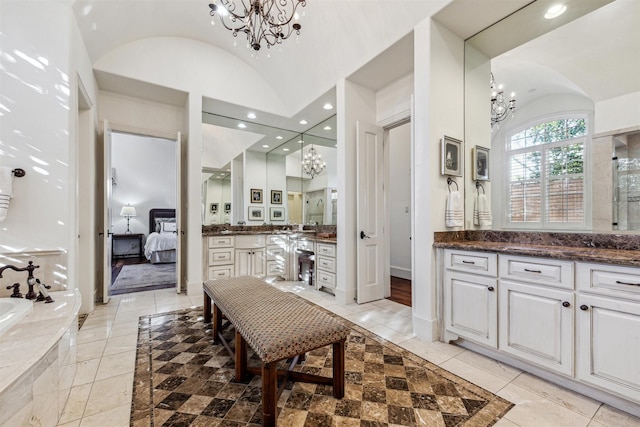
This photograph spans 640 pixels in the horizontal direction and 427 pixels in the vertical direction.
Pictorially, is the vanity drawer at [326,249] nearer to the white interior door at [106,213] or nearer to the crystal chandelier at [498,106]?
the crystal chandelier at [498,106]

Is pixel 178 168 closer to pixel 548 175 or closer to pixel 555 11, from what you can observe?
pixel 548 175

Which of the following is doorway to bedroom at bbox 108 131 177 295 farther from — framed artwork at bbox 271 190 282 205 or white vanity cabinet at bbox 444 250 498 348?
white vanity cabinet at bbox 444 250 498 348

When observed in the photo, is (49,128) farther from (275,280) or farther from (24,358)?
(275,280)

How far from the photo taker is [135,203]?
8031 millimetres

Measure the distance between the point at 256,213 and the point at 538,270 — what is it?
4.26 meters

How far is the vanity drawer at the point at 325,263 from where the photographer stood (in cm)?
378

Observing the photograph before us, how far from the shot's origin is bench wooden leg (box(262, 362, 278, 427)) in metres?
1.33

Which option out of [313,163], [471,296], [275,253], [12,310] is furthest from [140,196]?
[471,296]

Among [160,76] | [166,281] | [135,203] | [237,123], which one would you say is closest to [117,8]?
[160,76]

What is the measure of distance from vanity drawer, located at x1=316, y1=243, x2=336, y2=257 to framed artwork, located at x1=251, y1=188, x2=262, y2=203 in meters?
1.70

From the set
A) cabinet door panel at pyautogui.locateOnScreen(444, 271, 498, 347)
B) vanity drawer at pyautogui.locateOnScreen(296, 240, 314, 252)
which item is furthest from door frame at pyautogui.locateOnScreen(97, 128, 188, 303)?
cabinet door panel at pyautogui.locateOnScreen(444, 271, 498, 347)

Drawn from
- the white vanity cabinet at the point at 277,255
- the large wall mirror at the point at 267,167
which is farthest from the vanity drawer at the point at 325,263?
the white vanity cabinet at the point at 277,255

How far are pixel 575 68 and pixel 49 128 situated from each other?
14.2ft

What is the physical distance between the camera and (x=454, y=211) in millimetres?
2498
